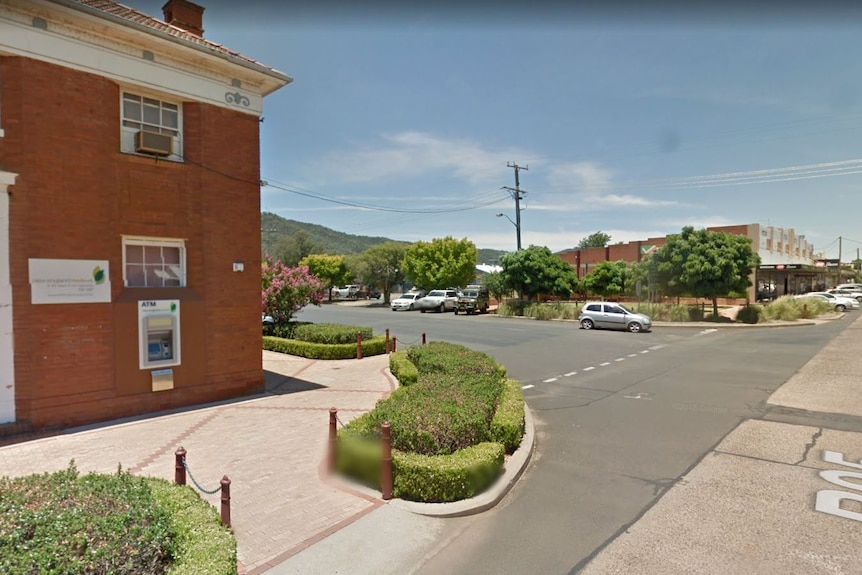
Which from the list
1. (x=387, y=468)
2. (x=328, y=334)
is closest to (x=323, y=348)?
(x=328, y=334)

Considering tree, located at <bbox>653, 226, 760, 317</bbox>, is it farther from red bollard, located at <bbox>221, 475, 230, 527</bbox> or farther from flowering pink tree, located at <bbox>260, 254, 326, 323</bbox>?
red bollard, located at <bbox>221, 475, 230, 527</bbox>

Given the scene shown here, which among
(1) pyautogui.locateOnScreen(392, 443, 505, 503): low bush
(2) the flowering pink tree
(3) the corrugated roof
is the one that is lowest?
(1) pyautogui.locateOnScreen(392, 443, 505, 503): low bush

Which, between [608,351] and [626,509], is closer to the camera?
[626,509]

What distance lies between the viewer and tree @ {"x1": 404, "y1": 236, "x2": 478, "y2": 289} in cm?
4400

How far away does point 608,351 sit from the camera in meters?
17.0

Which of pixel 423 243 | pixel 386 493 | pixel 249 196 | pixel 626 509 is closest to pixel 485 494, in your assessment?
pixel 386 493

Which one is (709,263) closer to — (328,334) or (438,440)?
(328,334)

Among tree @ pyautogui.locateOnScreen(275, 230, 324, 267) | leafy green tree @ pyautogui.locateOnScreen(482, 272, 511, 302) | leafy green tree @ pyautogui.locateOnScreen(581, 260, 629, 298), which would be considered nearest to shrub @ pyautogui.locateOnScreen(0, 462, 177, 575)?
leafy green tree @ pyautogui.locateOnScreen(482, 272, 511, 302)

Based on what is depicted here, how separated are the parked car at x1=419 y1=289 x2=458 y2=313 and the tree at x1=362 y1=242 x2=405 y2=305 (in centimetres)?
1059

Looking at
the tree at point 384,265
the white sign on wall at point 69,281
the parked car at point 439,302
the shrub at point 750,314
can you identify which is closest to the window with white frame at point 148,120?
the white sign on wall at point 69,281

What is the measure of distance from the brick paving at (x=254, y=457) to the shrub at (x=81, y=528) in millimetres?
1011

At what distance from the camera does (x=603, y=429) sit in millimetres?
7836

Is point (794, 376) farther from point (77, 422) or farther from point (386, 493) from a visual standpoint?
point (77, 422)

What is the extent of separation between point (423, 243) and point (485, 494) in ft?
134
